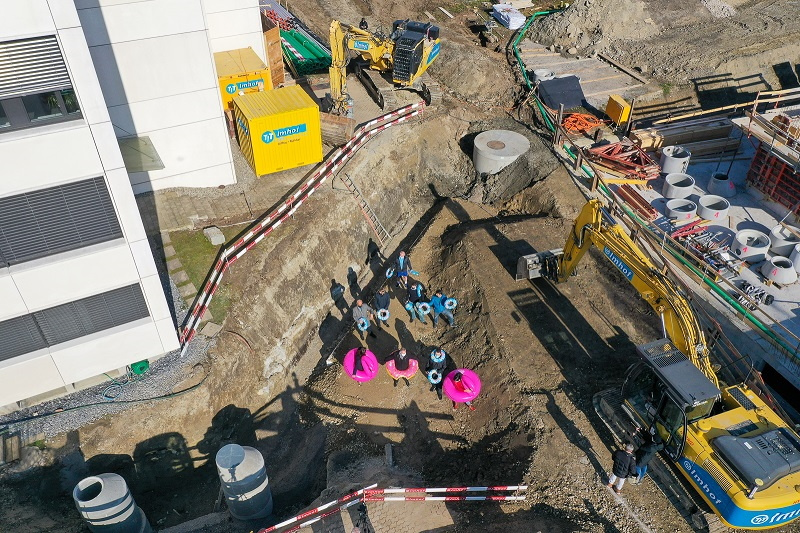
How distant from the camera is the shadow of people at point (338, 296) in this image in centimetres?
2152

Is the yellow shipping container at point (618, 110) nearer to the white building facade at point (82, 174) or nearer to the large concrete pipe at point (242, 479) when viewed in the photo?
the white building facade at point (82, 174)

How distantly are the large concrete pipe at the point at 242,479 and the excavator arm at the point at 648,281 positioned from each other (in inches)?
430

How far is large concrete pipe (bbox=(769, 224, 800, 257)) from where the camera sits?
2242cm

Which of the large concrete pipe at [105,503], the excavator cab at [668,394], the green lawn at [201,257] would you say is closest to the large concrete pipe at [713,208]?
the excavator cab at [668,394]

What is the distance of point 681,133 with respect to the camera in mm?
28094

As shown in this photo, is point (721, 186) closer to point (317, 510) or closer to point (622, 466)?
point (622, 466)

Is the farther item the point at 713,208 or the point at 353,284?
the point at 713,208

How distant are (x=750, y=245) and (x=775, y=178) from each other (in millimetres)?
4106

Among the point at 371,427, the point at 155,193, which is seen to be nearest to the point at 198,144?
the point at 155,193

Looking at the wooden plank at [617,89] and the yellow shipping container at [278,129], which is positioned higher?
the yellow shipping container at [278,129]

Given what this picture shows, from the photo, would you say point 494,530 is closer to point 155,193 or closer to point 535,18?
point 155,193

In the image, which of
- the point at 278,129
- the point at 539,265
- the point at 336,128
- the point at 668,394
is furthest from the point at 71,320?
the point at 668,394

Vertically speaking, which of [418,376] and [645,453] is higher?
[645,453]

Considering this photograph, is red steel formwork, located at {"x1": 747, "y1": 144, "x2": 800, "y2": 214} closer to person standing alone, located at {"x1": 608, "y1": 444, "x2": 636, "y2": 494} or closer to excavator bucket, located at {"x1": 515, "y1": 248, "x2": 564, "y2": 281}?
excavator bucket, located at {"x1": 515, "y1": 248, "x2": 564, "y2": 281}
